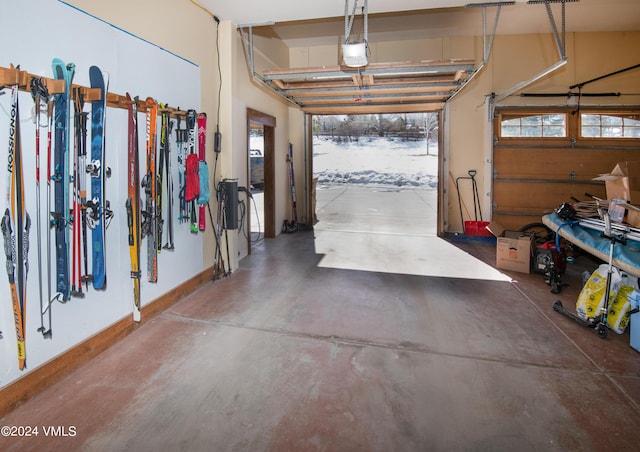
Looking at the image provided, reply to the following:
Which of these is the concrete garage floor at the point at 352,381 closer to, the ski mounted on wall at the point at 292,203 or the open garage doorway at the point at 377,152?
the ski mounted on wall at the point at 292,203

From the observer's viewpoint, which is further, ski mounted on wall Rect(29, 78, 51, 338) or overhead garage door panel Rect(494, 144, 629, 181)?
overhead garage door panel Rect(494, 144, 629, 181)

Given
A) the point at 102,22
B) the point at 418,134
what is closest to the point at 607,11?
the point at 102,22

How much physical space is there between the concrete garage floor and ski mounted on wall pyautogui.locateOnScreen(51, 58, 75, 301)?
2.41ft

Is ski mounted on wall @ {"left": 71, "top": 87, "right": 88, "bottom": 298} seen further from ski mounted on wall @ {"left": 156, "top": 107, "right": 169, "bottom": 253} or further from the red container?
the red container

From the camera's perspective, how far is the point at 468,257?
18.9 ft

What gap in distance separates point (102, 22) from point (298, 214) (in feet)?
19.1

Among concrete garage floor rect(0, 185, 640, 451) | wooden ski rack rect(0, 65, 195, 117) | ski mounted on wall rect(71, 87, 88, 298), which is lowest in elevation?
concrete garage floor rect(0, 185, 640, 451)

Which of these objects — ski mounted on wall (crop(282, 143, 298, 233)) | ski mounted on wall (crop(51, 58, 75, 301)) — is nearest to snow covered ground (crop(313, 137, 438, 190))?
ski mounted on wall (crop(282, 143, 298, 233))

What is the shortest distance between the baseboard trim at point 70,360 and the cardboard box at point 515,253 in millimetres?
4215

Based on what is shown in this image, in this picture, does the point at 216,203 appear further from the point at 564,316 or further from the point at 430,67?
the point at 564,316

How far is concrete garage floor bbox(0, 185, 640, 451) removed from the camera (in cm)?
190

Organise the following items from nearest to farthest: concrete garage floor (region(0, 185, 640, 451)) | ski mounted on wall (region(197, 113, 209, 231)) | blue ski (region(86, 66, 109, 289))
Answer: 1. concrete garage floor (region(0, 185, 640, 451))
2. blue ski (region(86, 66, 109, 289))
3. ski mounted on wall (region(197, 113, 209, 231))

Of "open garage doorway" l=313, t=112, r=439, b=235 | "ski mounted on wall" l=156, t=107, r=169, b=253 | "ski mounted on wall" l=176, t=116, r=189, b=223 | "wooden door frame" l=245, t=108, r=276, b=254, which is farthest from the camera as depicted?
"open garage doorway" l=313, t=112, r=439, b=235


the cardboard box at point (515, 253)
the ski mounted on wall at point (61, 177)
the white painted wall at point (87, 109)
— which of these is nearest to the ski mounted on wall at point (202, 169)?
the white painted wall at point (87, 109)
